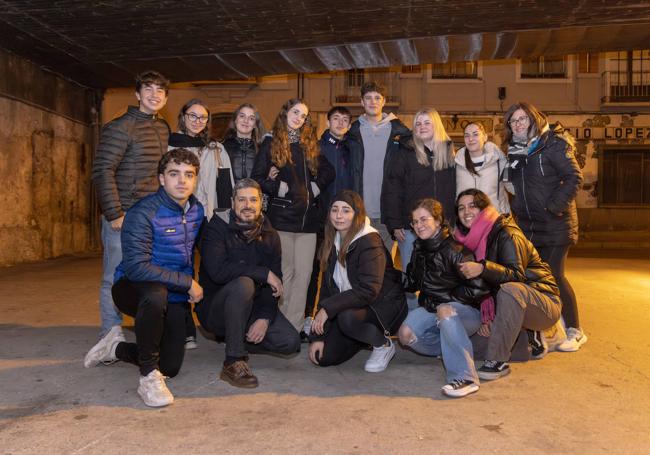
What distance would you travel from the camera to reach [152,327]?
375 cm

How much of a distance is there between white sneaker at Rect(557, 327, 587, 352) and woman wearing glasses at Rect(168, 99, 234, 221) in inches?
112

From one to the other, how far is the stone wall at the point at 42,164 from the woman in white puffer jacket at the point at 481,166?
8.02 metres

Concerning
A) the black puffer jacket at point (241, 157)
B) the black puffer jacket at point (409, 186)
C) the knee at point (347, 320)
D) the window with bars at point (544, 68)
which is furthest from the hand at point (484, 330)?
the window with bars at point (544, 68)

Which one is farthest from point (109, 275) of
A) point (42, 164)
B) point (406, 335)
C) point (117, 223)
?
point (42, 164)

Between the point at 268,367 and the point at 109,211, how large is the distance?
1.62 metres

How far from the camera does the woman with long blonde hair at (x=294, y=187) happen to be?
507 cm

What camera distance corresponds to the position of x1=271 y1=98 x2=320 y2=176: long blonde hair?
501cm

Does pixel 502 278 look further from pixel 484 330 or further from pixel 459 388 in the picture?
pixel 459 388

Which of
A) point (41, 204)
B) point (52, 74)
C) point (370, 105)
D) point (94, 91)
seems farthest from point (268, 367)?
point (94, 91)

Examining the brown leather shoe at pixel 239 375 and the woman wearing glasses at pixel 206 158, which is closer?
the brown leather shoe at pixel 239 375

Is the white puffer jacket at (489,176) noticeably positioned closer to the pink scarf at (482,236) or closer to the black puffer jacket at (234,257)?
the pink scarf at (482,236)

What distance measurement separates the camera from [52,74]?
11.5 meters

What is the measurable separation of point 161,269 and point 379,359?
5.21 ft

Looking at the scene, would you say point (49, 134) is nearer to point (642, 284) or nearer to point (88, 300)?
point (88, 300)
